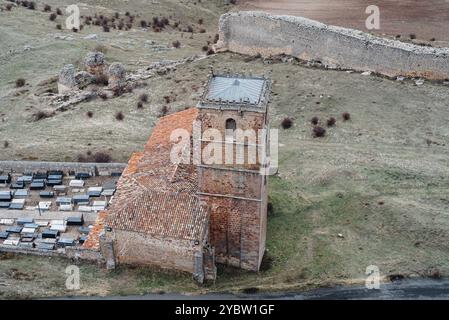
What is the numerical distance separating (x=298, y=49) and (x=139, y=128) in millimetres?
15170

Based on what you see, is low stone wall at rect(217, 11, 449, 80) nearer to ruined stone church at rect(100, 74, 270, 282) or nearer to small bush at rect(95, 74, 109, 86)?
small bush at rect(95, 74, 109, 86)

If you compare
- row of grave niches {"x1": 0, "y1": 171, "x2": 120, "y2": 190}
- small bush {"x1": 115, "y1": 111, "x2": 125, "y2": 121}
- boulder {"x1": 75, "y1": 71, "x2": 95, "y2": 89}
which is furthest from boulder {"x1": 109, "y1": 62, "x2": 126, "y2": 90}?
row of grave niches {"x1": 0, "y1": 171, "x2": 120, "y2": 190}

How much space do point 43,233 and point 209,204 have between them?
8.80 metres

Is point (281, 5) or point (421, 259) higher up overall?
point (281, 5)

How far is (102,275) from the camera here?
2594 cm

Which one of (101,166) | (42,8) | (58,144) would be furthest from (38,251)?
(42,8)

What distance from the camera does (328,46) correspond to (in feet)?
151

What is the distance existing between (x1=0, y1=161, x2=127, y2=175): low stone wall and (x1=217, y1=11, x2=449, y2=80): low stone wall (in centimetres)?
1965

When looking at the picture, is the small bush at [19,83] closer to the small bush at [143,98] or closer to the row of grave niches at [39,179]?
the small bush at [143,98]

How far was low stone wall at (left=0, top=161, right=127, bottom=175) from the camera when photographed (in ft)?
113

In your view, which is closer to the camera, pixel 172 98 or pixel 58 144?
pixel 58 144

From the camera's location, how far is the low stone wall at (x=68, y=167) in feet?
113

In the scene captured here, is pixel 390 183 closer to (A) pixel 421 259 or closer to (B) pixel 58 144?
(A) pixel 421 259
